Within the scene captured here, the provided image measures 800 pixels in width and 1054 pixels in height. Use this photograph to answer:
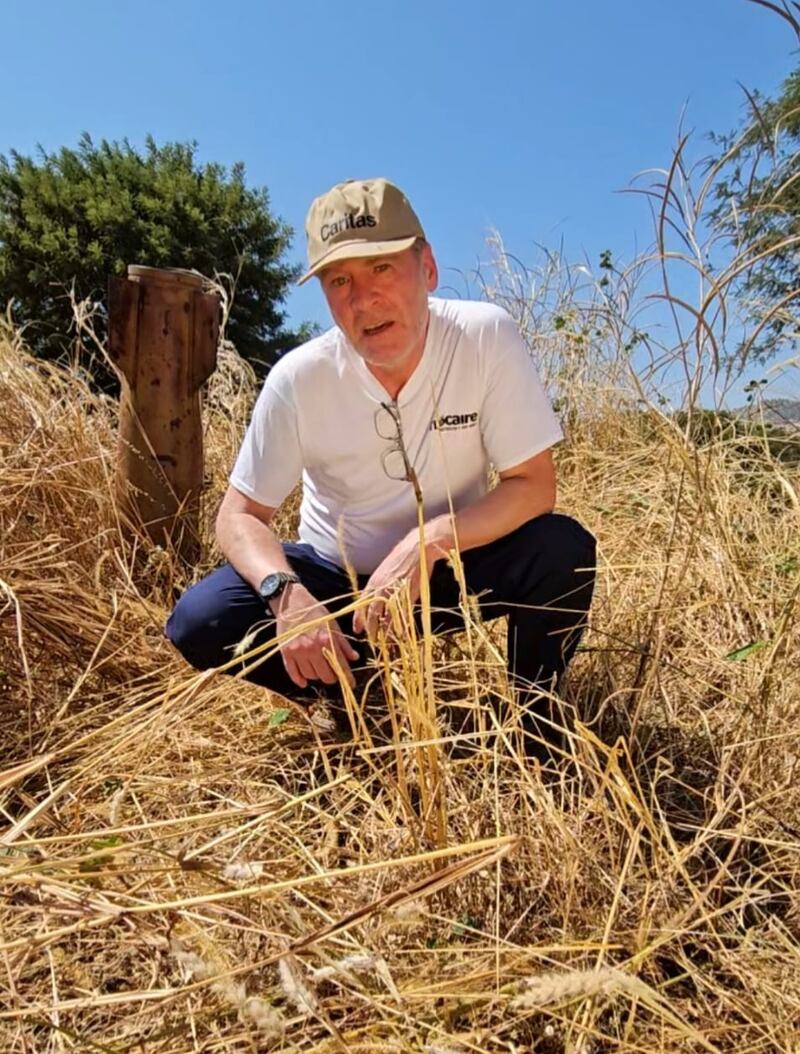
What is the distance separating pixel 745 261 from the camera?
109cm

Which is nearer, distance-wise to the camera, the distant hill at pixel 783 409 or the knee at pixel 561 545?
the knee at pixel 561 545

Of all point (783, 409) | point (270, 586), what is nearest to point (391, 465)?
point (270, 586)

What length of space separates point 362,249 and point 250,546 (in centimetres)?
61

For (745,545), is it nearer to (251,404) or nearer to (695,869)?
(695,869)

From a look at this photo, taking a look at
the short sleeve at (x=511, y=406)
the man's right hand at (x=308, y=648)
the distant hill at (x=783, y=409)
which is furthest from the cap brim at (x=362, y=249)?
the distant hill at (x=783, y=409)

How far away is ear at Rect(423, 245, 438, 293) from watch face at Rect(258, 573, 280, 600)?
0.67 meters

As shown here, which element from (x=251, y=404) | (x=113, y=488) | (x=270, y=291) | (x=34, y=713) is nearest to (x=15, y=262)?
(x=270, y=291)

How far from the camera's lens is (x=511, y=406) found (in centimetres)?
160

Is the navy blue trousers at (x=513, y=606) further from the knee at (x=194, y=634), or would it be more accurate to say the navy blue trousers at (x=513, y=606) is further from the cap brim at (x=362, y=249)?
the cap brim at (x=362, y=249)

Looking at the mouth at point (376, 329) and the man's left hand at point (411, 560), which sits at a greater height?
the mouth at point (376, 329)

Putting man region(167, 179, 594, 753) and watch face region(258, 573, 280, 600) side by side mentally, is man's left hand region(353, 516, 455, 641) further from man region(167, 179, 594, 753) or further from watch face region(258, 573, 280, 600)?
watch face region(258, 573, 280, 600)

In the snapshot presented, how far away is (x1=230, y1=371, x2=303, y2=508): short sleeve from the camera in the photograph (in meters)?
1.69

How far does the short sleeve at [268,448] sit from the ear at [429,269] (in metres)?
0.39

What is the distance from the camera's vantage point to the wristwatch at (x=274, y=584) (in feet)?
4.91
